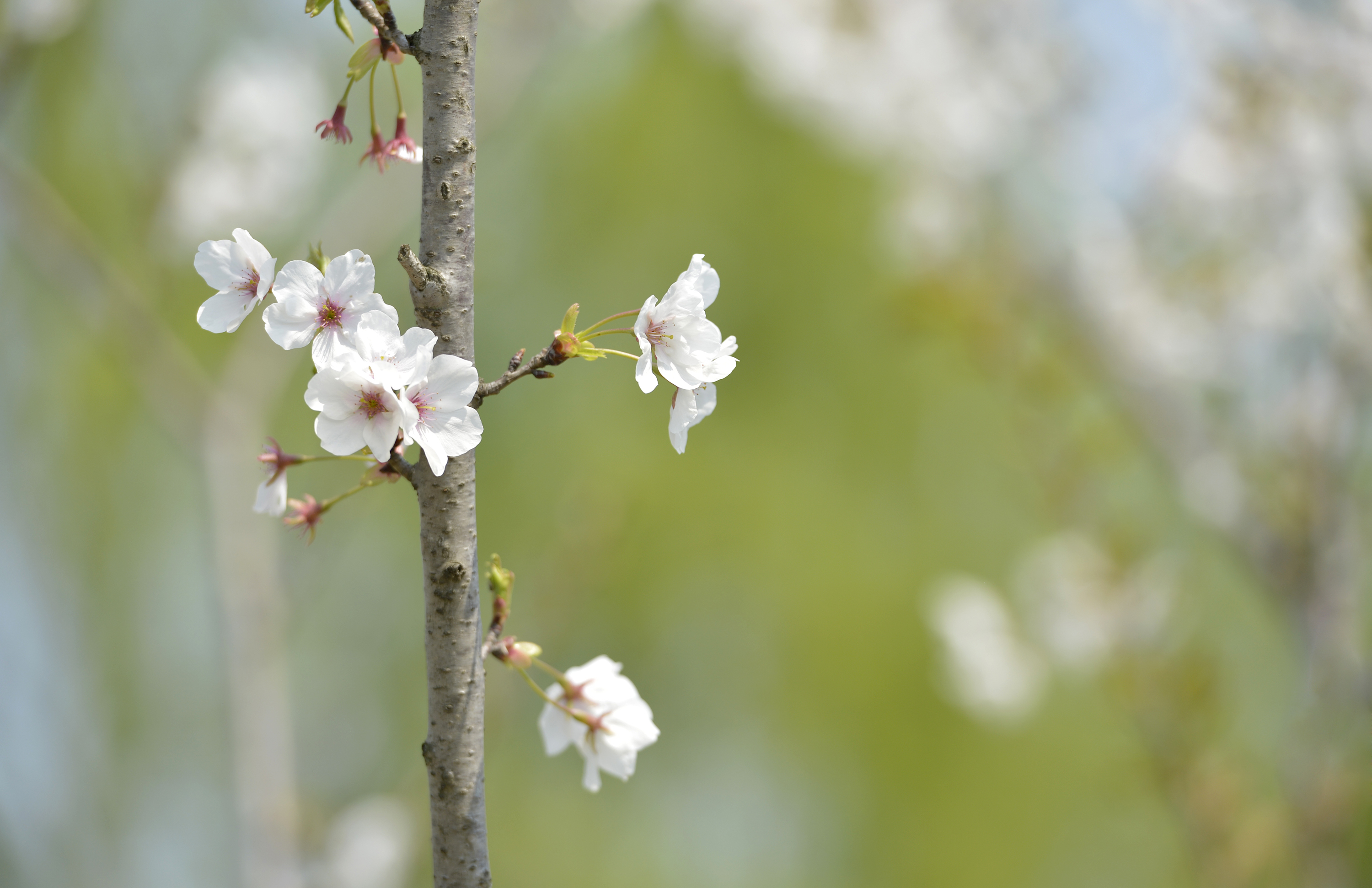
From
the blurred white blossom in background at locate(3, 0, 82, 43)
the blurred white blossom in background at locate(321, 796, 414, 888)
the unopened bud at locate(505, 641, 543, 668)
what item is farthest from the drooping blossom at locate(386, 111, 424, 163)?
the blurred white blossom in background at locate(321, 796, 414, 888)

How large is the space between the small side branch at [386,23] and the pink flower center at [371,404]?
286 mm

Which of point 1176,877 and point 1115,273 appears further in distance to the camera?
point 1176,877

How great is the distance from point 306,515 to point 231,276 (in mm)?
235

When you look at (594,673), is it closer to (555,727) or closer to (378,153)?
(555,727)

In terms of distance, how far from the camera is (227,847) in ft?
19.6

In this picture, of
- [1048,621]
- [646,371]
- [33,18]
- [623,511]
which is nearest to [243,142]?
[33,18]

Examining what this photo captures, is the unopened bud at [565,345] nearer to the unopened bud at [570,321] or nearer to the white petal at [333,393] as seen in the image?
the unopened bud at [570,321]

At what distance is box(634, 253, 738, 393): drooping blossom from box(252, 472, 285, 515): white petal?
36 cm

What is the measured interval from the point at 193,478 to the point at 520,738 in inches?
123

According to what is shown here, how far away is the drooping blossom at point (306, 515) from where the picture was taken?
2.84 feet

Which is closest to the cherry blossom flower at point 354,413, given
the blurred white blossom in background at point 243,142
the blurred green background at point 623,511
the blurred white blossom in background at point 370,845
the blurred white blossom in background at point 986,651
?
the blurred green background at point 623,511

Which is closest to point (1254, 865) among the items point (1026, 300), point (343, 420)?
point (1026, 300)

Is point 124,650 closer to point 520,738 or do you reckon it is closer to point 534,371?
point 520,738

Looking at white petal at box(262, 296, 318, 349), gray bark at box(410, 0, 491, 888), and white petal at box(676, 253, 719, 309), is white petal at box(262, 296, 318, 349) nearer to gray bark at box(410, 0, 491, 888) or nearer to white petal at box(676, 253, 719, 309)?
gray bark at box(410, 0, 491, 888)
